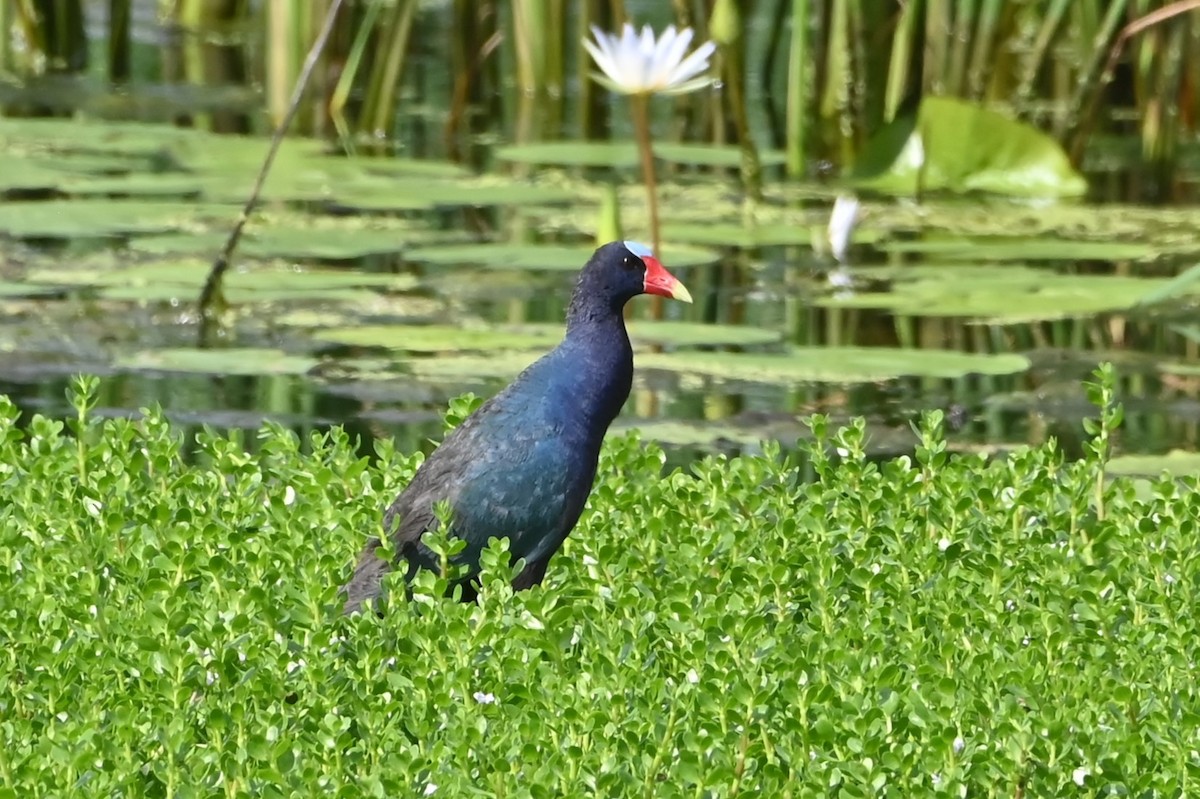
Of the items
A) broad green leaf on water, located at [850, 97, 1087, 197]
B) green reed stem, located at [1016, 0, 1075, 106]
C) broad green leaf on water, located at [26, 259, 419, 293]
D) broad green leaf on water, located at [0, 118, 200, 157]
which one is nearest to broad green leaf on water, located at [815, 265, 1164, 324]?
green reed stem, located at [1016, 0, 1075, 106]

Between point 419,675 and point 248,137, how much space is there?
23.7 ft

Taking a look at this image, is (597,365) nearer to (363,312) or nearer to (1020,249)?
(363,312)

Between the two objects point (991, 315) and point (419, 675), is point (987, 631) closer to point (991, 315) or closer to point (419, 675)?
point (419, 675)

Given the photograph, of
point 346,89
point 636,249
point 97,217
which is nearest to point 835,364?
point 636,249

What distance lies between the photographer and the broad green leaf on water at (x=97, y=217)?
8.22 m

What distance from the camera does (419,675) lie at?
11.9 feet

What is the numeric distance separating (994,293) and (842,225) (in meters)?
0.79

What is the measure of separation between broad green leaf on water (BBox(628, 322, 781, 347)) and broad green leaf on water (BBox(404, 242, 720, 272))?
598 millimetres

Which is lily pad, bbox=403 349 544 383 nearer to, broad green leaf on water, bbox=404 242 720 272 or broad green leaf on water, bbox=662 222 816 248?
broad green leaf on water, bbox=404 242 720 272

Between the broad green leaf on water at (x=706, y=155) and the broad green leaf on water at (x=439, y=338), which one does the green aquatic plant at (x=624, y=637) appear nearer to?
the broad green leaf on water at (x=439, y=338)

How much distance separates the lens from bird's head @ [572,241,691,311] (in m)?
4.89

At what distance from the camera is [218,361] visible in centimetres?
654

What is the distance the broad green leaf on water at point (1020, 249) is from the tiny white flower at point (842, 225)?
0.81ft

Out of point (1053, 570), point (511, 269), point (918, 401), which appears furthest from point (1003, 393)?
point (1053, 570)
